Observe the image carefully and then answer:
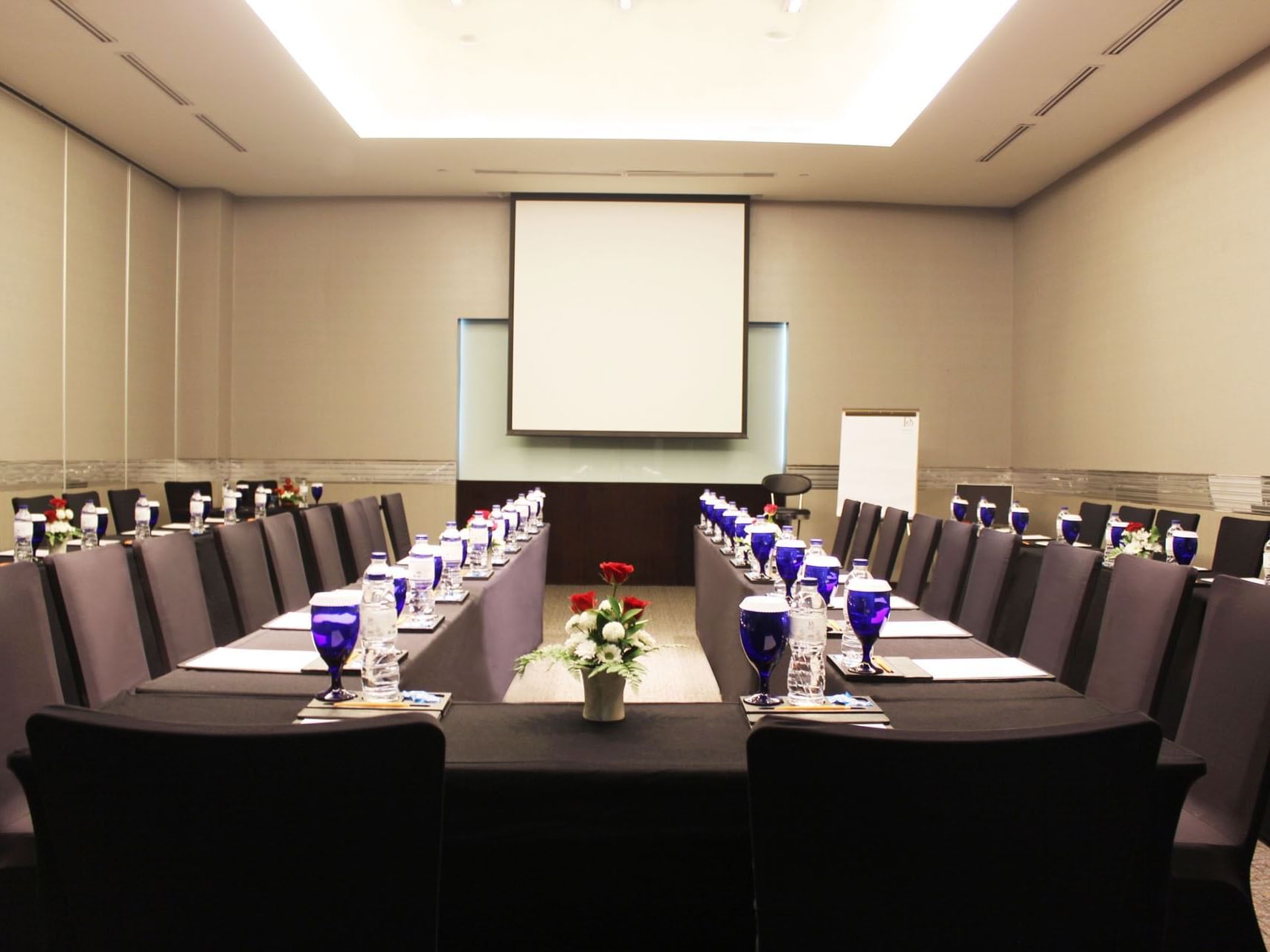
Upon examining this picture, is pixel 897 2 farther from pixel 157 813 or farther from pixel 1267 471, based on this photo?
pixel 157 813

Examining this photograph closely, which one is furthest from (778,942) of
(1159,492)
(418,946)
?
(1159,492)

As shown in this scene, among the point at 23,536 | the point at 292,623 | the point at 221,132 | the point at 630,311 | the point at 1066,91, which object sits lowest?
the point at 292,623

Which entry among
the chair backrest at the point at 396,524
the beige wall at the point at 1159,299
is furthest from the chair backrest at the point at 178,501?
the beige wall at the point at 1159,299

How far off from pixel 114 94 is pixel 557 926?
272 inches

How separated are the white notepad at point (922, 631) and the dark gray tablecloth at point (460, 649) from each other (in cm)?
121

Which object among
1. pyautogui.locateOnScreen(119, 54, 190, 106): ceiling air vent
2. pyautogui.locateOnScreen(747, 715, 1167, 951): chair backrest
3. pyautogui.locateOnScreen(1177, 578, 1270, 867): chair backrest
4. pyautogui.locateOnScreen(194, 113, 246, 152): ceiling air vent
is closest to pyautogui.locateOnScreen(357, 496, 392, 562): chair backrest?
pyautogui.locateOnScreen(119, 54, 190, 106): ceiling air vent

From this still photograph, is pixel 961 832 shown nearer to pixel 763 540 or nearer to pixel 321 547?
pixel 763 540

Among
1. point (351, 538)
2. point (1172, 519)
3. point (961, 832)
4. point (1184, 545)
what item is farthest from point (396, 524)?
point (961, 832)

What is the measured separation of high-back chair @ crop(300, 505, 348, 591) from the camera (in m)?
4.23

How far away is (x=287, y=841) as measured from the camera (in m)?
0.88

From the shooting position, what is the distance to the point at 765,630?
157cm

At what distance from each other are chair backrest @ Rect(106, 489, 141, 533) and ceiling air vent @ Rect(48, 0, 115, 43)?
2.79m

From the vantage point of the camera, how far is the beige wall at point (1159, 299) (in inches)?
221

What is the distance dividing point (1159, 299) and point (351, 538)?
5844 mm
